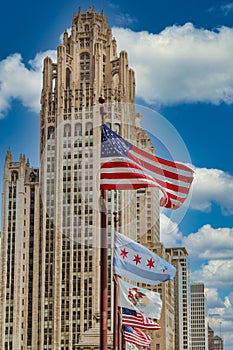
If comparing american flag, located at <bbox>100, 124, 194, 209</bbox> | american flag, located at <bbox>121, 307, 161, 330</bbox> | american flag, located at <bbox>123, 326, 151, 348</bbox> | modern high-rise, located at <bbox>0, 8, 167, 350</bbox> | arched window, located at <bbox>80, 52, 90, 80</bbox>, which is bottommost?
american flag, located at <bbox>123, 326, 151, 348</bbox>

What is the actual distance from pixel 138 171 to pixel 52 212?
111 meters

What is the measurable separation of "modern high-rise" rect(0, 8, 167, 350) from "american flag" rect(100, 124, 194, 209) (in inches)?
4325

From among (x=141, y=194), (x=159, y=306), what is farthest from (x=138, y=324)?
(x=141, y=194)

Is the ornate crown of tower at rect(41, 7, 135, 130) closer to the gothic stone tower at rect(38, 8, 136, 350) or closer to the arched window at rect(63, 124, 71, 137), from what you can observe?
the gothic stone tower at rect(38, 8, 136, 350)

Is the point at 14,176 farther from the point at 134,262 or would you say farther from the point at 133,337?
the point at 134,262

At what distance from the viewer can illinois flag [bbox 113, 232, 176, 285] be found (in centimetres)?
4494

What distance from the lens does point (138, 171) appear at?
30625 mm

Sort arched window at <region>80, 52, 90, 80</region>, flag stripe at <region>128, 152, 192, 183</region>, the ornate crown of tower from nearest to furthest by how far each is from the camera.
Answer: flag stripe at <region>128, 152, 192, 183</region> → the ornate crown of tower → arched window at <region>80, 52, 90, 80</region>

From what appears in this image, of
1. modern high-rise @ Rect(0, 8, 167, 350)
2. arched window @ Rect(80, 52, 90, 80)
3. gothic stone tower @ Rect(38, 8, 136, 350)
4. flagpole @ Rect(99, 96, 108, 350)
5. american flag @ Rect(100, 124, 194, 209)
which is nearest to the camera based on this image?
flagpole @ Rect(99, 96, 108, 350)

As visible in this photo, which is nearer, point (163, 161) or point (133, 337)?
point (163, 161)

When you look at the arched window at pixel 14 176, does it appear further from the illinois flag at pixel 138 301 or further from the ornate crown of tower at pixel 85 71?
the illinois flag at pixel 138 301

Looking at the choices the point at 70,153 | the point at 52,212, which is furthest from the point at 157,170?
the point at 70,153

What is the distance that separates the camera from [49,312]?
15238cm

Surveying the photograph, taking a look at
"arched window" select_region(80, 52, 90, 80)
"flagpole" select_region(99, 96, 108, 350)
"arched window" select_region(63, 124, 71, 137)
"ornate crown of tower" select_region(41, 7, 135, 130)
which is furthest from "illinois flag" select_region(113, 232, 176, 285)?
"arched window" select_region(80, 52, 90, 80)
